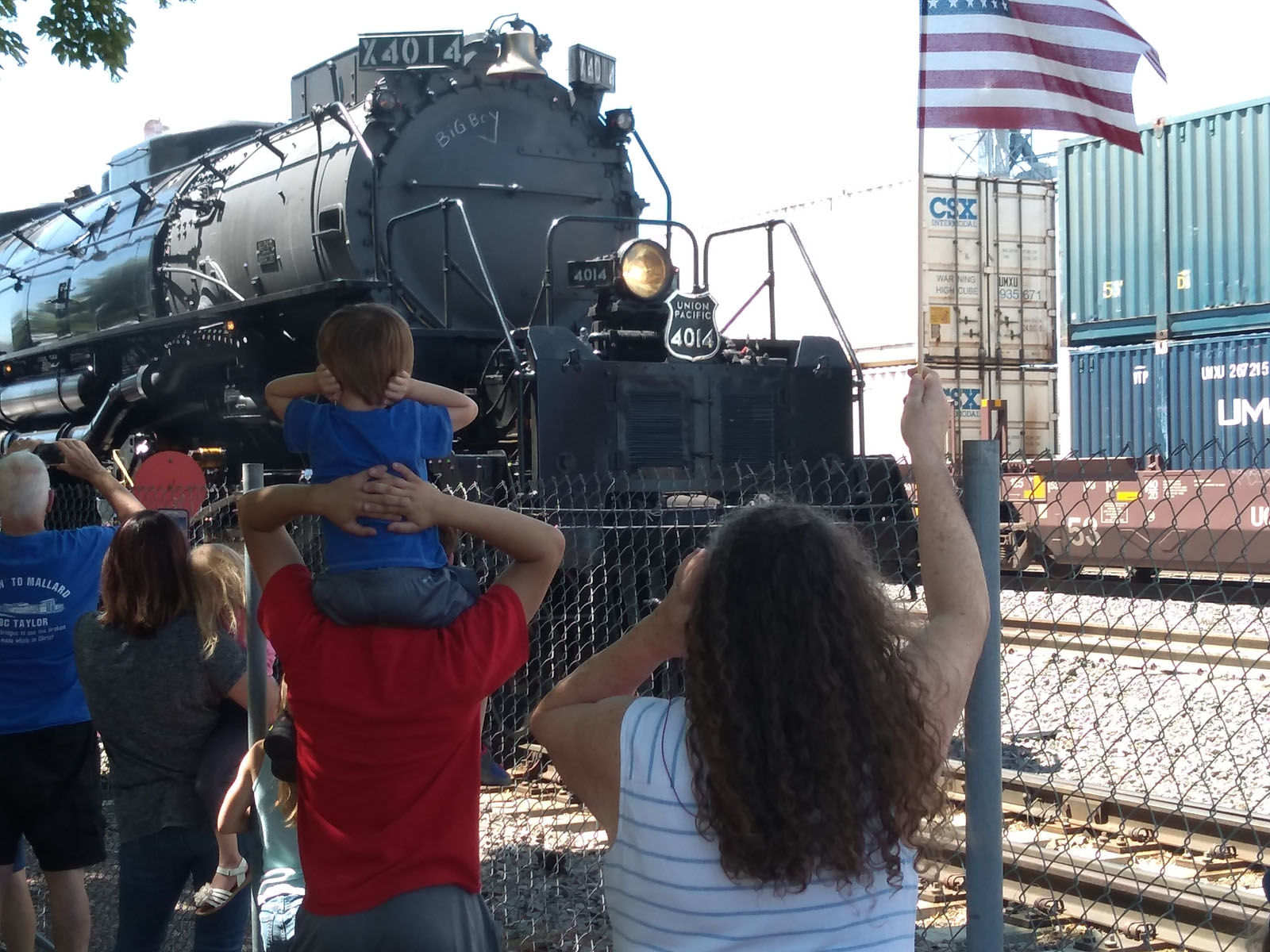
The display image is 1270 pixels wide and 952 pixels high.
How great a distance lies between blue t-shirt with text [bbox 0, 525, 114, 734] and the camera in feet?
14.1

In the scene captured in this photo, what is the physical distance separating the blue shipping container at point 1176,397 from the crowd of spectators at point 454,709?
44.9 feet

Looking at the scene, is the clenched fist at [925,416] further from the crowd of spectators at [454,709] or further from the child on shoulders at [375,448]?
the child on shoulders at [375,448]

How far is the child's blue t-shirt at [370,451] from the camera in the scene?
2.58 meters

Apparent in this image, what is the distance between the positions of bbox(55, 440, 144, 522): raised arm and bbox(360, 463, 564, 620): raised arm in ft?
7.04

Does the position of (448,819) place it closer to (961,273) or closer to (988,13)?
(988,13)

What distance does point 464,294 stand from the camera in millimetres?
8695

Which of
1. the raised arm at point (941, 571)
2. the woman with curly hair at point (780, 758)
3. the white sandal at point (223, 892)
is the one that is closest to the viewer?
the woman with curly hair at point (780, 758)

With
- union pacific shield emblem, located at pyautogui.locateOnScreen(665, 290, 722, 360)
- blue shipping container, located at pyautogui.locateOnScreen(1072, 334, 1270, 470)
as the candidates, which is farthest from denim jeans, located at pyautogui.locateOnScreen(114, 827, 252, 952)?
blue shipping container, located at pyautogui.locateOnScreen(1072, 334, 1270, 470)

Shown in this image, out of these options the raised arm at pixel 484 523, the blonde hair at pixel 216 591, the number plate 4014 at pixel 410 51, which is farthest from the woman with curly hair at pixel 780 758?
the number plate 4014 at pixel 410 51

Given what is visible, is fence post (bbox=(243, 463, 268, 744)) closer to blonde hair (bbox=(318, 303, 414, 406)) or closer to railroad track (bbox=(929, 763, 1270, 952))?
blonde hair (bbox=(318, 303, 414, 406))

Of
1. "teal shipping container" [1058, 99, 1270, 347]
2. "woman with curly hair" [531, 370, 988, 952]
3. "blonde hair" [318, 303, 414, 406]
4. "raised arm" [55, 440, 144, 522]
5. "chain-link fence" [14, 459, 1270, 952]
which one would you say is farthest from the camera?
"teal shipping container" [1058, 99, 1270, 347]

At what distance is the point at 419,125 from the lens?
344 inches

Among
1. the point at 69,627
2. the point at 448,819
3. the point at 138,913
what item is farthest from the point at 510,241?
the point at 448,819

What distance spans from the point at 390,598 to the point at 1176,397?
16652 mm
